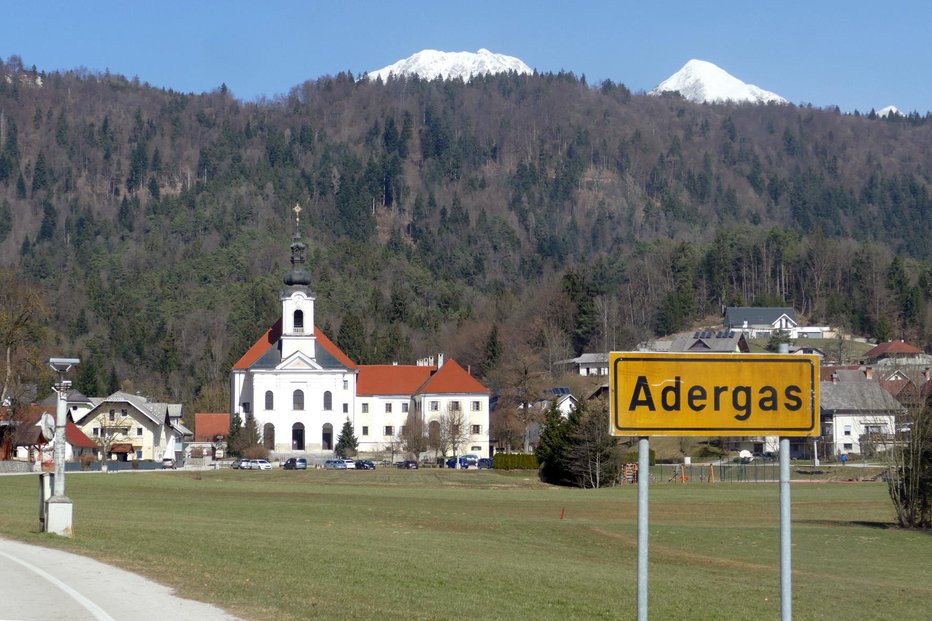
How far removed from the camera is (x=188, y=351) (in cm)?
19525

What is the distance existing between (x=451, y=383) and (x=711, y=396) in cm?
11562

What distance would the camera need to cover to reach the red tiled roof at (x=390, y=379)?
435 feet

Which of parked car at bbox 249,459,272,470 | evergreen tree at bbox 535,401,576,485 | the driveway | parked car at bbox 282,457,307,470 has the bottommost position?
parked car at bbox 282,457,307,470

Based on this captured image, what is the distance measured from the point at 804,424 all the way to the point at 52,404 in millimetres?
96542

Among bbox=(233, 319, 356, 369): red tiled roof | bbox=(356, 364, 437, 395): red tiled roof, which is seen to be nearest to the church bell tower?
bbox=(233, 319, 356, 369): red tiled roof

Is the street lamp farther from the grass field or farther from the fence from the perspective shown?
the fence

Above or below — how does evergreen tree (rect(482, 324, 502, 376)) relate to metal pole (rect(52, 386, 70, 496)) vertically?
above

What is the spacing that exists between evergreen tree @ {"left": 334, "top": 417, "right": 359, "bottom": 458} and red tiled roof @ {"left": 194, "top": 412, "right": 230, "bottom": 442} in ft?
61.4

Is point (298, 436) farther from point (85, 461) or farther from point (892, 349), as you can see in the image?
point (892, 349)

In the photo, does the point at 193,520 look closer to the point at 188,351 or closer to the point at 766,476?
the point at 766,476

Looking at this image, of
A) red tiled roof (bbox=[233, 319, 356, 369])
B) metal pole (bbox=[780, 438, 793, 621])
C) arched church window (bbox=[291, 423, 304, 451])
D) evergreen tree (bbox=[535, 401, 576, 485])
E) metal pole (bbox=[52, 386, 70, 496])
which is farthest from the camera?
red tiled roof (bbox=[233, 319, 356, 369])

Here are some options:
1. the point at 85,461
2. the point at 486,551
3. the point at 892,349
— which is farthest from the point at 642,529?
the point at 892,349

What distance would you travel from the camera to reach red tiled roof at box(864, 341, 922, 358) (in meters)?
159

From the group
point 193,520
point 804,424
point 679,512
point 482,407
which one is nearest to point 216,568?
point 804,424
